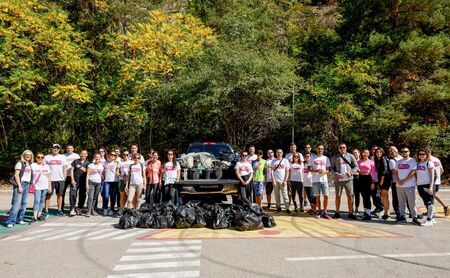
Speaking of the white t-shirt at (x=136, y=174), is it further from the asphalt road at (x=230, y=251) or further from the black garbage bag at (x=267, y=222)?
the black garbage bag at (x=267, y=222)

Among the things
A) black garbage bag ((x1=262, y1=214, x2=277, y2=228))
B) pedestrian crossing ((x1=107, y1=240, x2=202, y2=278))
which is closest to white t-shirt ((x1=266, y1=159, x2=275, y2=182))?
black garbage bag ((x1=262, y1=214, x2=277, y2=228))

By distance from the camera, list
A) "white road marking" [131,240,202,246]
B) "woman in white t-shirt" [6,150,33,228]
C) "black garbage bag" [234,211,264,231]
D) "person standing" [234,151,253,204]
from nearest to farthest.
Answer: "white road marking" [131,240,202,246] → "black garbage bag" [234,211,264,231] → "woman in white t-shirt" [6,150,33,228] → "person standing" [234,151,253,204]

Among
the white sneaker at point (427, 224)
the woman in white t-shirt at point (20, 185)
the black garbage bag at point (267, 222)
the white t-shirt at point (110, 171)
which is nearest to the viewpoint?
the black garbage bag at point (267, 222)

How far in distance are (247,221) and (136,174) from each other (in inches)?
136

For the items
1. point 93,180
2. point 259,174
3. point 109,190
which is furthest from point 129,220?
point 259,174

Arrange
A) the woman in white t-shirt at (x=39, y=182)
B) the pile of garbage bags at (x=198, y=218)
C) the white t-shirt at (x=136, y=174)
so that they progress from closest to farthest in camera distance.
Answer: the pile of garbage bags at (x=198, y=218) → the woman in white t-shirt at (x=39, y=182) → the white t-shirt at (x=136, y=174)

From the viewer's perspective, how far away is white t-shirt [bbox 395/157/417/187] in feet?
29.3

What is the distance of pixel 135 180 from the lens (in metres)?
9.76

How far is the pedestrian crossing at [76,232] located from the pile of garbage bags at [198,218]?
0.26m

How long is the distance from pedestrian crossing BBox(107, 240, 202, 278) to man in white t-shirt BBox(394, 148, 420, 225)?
5172mm

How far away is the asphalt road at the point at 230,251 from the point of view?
522 centimetres

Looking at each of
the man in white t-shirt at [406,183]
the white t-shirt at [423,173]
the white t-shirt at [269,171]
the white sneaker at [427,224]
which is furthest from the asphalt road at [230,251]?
the white t-shirt at [269,171]

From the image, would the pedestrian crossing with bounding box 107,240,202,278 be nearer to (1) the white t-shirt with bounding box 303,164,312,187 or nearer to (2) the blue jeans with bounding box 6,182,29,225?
(2) the blue jeans with bounding box 6,182,29,225

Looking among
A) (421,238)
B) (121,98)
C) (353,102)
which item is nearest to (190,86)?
(121,98)
